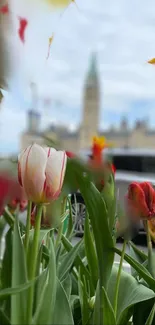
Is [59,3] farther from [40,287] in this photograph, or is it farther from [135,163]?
[135,163]

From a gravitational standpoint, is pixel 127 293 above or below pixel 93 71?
below

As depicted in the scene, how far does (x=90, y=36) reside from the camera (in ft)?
1.98

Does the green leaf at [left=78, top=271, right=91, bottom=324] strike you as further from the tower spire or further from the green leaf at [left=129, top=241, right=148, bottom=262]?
the tower spire

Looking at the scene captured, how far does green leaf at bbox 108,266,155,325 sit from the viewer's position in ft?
1.01

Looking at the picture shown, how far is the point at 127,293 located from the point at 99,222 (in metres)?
0.09

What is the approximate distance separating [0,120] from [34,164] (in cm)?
20

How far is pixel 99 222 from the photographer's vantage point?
28 centimetres

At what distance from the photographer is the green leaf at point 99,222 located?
27cm

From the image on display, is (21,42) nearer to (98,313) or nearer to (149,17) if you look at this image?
(149,17)

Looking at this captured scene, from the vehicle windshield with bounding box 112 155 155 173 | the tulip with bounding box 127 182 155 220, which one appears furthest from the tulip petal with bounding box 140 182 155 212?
the vehicle windshield with bounding box 112 155 155 173

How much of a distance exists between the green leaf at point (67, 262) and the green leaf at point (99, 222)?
0.06 ft

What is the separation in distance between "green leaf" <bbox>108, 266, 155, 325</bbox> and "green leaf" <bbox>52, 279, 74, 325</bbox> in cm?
6

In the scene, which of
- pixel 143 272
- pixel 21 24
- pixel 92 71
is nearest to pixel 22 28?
pixel 21 24

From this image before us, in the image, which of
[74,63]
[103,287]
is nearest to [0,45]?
[74,63]
